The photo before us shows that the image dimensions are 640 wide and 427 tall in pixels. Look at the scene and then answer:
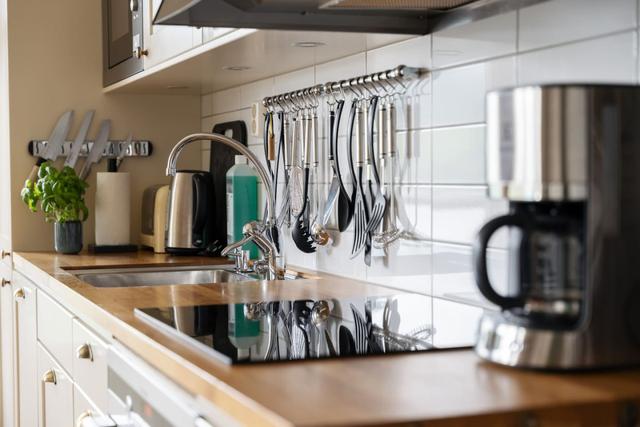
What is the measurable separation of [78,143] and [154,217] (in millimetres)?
401

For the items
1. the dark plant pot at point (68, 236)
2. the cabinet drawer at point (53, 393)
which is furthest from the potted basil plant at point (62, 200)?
the cabinet drawer at point (53, 393)

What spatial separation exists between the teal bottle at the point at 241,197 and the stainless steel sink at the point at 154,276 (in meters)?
0.16

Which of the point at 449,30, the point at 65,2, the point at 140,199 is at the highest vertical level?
the point at 65,2

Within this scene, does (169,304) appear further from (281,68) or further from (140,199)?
(140,199)

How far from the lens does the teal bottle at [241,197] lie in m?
2.82

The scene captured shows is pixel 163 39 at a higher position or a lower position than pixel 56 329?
higher

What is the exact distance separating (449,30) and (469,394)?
3.28 feet

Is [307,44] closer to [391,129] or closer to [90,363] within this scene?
Answer: [391,129]

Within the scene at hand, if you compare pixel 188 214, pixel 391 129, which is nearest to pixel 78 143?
pixel 188 214

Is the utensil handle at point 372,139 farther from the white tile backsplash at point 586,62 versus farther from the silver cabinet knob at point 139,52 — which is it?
the silver cabinet knob at point 139,52

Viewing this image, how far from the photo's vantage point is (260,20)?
6.12 ft

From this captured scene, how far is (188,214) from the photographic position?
298 cm

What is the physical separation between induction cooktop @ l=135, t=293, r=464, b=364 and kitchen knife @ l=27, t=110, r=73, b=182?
162 cm

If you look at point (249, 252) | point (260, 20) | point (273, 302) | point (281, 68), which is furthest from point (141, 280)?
point (260, 20)
